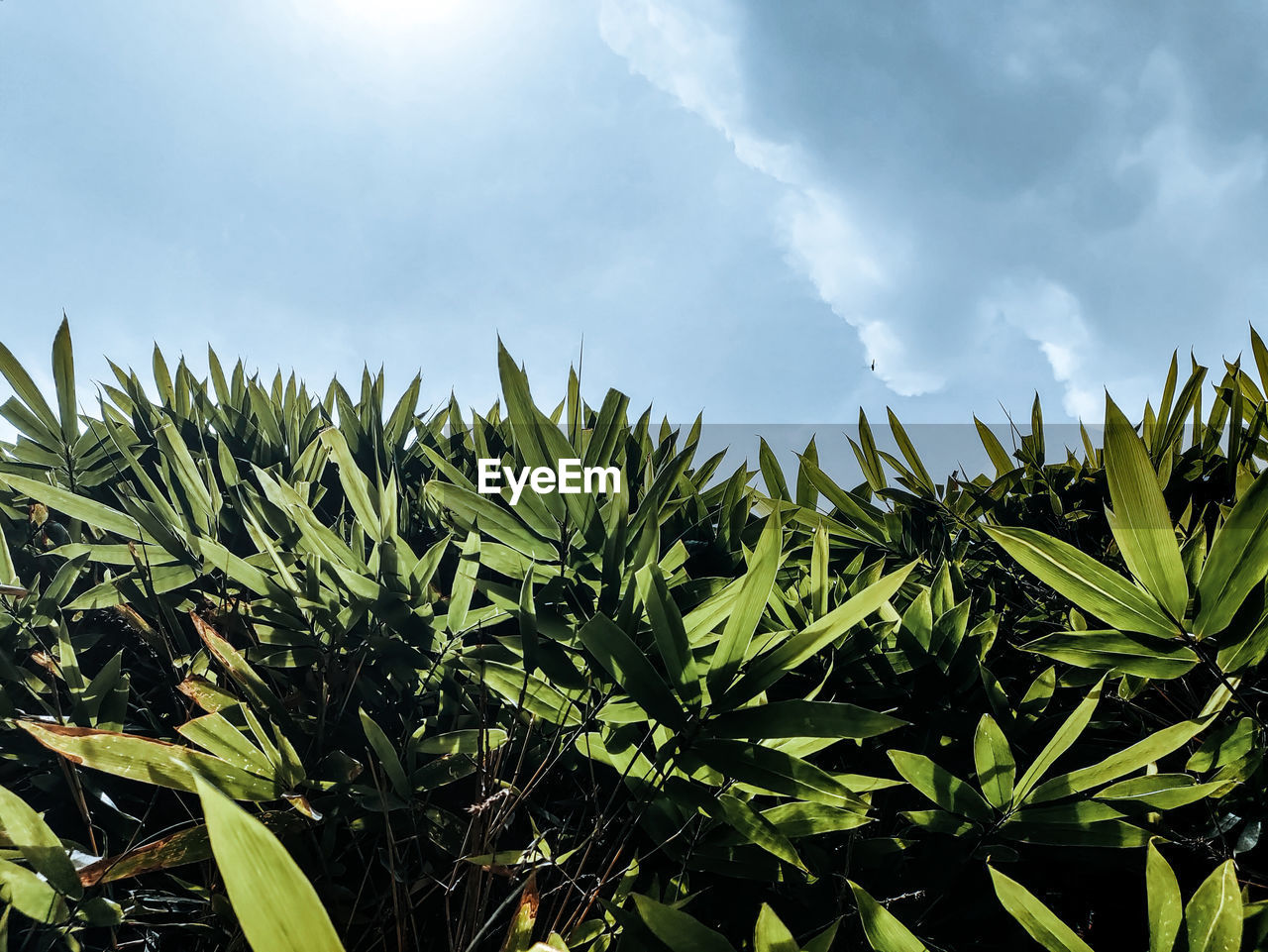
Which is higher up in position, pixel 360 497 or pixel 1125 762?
pixel 360 497

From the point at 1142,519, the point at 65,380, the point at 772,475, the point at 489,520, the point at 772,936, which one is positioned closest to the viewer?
the point at 772,936

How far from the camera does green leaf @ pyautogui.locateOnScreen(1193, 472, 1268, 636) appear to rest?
397 mm

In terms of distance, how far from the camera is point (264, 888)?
0.21 metres

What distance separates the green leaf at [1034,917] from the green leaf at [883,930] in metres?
0.06

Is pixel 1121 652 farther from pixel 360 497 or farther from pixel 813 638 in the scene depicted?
pixel 360 497

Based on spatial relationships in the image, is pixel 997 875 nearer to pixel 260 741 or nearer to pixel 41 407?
pixel 260 741

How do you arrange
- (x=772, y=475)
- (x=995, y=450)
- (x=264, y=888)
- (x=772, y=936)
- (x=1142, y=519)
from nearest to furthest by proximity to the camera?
1. (x=264, y=888)
2. (x=772, y=936)
3. (x=1142, y=519)
4. (x=772, y=475)
5. (x=995, y=450)

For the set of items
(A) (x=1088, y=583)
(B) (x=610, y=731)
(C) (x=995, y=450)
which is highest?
(C) (x=995, y=450)

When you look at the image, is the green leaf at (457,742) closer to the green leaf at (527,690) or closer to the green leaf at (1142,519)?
the green leaf at (527,690)

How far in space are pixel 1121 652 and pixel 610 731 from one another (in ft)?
1.16

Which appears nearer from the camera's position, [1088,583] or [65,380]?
[1088,583]

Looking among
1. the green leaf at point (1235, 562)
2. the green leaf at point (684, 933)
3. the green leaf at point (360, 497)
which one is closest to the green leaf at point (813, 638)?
the green leaf at point (684, 933)

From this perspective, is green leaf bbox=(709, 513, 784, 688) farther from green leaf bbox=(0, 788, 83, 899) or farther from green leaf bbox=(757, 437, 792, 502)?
green leaf bbox=(757, 437, 792, 502)

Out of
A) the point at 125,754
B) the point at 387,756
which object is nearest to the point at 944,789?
the point at 387,756
